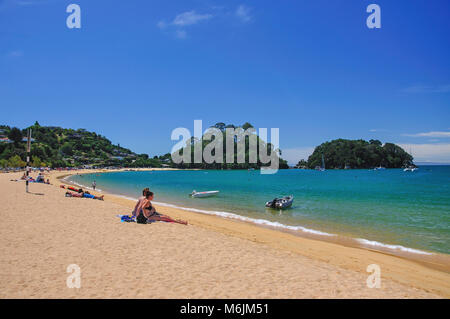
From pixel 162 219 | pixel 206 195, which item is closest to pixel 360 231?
pixel 162 219

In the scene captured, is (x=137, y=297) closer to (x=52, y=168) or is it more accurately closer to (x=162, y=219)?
(x=162, y=219)

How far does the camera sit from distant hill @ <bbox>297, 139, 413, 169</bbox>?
595 ft

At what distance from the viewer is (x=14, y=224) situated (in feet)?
33.9

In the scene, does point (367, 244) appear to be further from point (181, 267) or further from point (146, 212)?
point (146, 212)

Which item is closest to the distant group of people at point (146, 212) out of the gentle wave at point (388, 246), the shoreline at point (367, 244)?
the shoreline at point (367, 244)

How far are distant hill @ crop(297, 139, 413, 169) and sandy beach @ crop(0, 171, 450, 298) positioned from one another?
19038 centimetres

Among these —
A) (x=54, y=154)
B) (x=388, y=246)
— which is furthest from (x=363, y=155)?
(x=388, y=246)

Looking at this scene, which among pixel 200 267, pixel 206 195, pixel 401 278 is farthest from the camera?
pixel 206 195

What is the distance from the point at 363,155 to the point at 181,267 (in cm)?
20041

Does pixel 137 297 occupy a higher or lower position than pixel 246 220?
higher

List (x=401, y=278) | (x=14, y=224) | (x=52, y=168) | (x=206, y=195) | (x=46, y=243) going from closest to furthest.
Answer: (x=401, y=278), (x=46, y=243), (x=14, y=224), (x=206, y=195), (x=52, y=168)

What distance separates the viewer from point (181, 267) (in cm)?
648

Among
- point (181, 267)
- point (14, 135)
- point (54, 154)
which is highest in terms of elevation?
point (14, 135)
